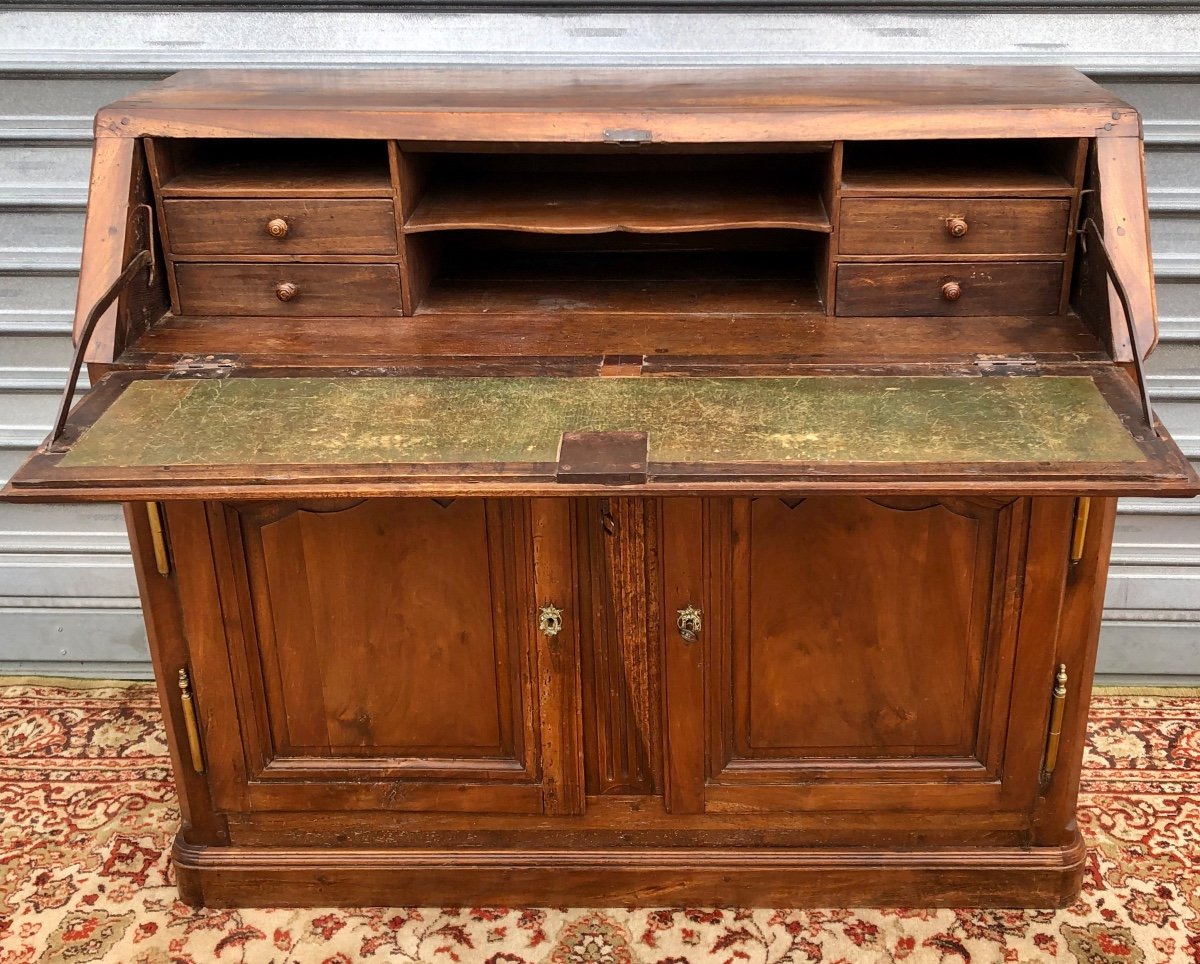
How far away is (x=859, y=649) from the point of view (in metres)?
2.22

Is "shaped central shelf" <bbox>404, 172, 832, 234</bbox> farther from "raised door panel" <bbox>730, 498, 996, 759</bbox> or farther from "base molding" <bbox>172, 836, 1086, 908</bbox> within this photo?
"base molding" <bbox>172, 836, 1086, 908</bbox>

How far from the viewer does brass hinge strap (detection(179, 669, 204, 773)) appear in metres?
2.27

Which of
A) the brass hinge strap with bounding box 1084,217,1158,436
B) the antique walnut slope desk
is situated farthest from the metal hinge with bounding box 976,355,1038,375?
the brass hinge strap with bounding box 1084,217,1158,436

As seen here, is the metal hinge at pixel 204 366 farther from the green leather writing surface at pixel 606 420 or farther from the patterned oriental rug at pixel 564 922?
the patterned oriental rug at pixel 564 922

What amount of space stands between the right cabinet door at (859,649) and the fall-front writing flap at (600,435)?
19 centimetres

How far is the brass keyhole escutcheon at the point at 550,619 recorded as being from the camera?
2.19m

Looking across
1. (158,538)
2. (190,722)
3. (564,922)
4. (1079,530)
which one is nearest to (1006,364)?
(1079,530)

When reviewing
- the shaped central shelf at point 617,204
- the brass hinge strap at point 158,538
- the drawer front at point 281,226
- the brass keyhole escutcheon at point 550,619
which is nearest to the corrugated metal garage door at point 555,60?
the shaped central shelf at point 617,204

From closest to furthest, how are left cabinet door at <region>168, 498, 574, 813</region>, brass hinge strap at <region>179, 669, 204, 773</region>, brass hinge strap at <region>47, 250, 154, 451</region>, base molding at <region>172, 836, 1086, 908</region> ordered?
brass hinge strap at <region>47, 250, 154, 451</region> → left cabinet door at <region>168, 498, 574, 813</region> → brass hinge strap at <region>179, 669, 204, 773</region> → base molding at <region>172, 836, 1086, 908</region>

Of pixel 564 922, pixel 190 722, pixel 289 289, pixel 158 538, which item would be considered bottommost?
pixel 564 922

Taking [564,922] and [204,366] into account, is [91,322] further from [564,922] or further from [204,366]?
[564,922]

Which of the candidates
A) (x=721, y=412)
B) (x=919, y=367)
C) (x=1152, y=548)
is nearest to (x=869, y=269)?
(x=919, y=367)

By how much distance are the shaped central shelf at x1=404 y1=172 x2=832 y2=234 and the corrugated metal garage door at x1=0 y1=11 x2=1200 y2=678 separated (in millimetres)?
413

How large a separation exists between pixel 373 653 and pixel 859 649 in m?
0.82
